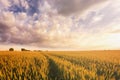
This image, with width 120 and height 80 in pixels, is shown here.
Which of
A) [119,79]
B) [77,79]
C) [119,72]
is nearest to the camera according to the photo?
[77,79]

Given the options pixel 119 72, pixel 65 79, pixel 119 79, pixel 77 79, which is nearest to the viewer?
pixel 77 79

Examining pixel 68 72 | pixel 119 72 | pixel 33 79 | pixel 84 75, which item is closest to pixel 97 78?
pixel 84 75

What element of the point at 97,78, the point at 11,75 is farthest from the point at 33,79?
the point at 97,78

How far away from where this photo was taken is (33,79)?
→ 20.5ft

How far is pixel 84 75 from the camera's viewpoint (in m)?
6.43

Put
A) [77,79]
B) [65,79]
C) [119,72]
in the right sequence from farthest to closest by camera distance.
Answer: [119,72] < [65,79] < [77,79]

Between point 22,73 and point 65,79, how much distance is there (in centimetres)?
183

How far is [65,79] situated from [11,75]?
76.0 inches

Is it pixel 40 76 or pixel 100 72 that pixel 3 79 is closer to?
pixel 40 76

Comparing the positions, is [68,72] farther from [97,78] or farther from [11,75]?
[11,75]

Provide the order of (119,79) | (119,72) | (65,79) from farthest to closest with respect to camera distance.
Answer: (119,72) → (119,79) → (65,79)

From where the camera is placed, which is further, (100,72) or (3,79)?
(100,72)

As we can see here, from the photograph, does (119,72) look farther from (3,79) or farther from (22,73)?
(3,79)

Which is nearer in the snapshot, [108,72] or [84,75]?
[84,75]
